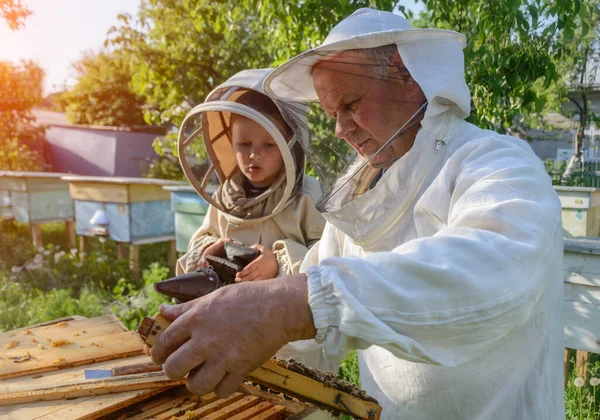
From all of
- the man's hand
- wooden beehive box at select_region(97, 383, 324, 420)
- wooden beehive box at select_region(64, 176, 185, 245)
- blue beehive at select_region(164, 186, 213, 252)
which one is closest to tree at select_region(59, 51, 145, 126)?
wooden beehive box at select_region(64, 176, 185, 245)

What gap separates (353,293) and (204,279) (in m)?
1.11

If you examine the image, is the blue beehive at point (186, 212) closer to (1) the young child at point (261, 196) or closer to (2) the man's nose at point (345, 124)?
(1) the young child at point (261, 196)

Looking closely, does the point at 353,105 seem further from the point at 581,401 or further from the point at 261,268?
the point at 581,401

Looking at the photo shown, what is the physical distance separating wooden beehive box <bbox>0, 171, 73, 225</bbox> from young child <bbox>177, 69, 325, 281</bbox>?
610 centimetres

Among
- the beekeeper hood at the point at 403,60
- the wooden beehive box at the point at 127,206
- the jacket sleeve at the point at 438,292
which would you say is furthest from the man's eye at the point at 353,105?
the wooden beehive box at the point at 127,206

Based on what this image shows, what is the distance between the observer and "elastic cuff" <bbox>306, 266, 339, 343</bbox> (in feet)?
2.63

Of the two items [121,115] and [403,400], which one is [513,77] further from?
[121,115]

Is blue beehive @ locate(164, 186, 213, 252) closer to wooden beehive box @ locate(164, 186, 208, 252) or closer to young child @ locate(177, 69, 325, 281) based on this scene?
wooden beehive box @ locate(164, 186, 208, 252)

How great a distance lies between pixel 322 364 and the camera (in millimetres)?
2225

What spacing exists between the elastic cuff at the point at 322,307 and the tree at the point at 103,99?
2001 cm

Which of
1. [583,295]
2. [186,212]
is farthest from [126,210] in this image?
[583,295]

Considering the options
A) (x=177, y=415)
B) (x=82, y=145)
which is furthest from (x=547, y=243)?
(x=82, y=145)

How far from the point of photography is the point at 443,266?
80cm

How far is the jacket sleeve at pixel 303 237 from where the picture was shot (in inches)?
85.6
